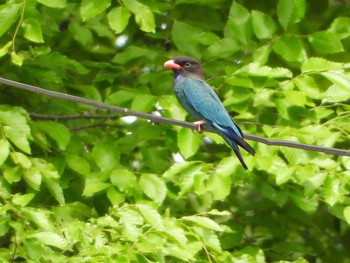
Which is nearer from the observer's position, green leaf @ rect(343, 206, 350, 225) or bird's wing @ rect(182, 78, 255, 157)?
bird's wing @ rect(182, 78, 255, 157)

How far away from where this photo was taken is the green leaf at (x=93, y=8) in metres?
5.72

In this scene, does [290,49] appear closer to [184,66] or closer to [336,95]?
[336,95]

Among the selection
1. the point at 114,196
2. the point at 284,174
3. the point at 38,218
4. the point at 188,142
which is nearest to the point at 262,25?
the point at 188,142

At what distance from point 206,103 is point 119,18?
0.74 m

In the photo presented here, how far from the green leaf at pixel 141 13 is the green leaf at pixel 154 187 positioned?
0.92 metres

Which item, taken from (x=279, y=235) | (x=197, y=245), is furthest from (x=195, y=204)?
(x=197, y=245)

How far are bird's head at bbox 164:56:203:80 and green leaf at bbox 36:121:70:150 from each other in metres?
0.79

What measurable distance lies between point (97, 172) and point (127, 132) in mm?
970

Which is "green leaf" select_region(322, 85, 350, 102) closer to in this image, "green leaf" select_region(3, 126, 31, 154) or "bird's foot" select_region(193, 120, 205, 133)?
"bird's foot" select_region(193, 120, 205, 133)

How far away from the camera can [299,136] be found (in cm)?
570

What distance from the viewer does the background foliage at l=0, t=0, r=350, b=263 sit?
17.0ft

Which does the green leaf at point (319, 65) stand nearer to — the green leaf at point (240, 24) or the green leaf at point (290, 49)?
the green leaf at point (290, 49)

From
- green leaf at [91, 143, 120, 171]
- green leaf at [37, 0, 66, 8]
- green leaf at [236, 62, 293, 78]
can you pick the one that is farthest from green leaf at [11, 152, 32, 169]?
green leaf at [236, 62, 293, 78]

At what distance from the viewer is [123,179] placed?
5.80 metres
